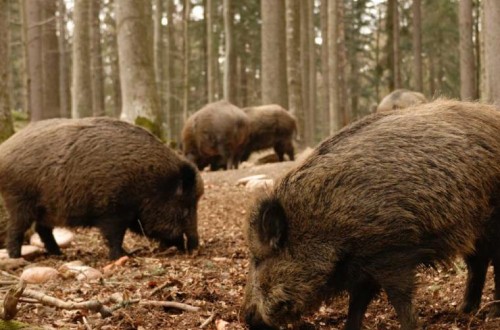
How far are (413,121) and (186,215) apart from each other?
152 inches

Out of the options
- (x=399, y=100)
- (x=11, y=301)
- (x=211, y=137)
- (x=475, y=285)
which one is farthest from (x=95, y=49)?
(x=11, y=301)

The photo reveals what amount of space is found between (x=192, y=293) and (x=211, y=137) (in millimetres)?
11347

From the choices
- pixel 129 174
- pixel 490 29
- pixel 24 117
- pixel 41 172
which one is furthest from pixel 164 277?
pixel 24 117

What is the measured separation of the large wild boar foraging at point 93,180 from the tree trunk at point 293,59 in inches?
470

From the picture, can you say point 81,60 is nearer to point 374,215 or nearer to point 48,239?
point 48,239

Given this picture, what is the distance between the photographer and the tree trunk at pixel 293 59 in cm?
1877

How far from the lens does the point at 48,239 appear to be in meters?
7.75

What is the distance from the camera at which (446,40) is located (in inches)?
1480

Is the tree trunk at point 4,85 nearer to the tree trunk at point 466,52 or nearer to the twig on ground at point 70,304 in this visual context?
the twig on ground at point 70,304

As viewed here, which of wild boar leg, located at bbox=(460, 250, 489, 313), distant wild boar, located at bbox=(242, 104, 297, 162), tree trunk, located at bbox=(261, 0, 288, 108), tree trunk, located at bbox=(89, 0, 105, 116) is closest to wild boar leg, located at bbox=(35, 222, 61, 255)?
wild boar leg, located at bbox=(460, 250, 489, 313)

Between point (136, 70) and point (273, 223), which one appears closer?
point (273, 223)

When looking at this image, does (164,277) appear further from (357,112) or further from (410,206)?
(357,112)

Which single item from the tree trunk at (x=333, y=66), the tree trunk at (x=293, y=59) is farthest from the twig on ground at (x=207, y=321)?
the tree trunk at (x=293, y=59)

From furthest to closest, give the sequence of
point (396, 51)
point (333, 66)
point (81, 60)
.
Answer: point (396, 51), point (333, 66), point (81, 60)
